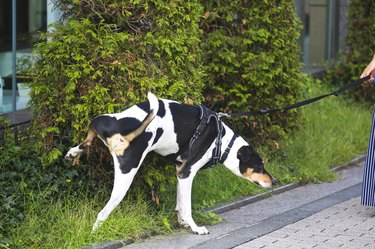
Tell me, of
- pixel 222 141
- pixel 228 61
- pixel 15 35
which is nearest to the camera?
pixel 222 141

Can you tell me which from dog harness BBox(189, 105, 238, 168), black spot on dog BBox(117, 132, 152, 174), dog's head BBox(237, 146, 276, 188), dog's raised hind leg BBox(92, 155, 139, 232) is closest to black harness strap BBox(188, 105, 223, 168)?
dog harness BBox(189, 105, 238, 168)

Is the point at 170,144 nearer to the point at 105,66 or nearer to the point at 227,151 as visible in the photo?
the point at 227,151

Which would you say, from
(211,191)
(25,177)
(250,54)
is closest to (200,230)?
(211,191)

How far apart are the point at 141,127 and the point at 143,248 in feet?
3.10

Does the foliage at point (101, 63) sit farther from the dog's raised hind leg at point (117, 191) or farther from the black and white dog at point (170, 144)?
the dog's raised hind leg at point (117, 191)

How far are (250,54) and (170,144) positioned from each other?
2.44 metres

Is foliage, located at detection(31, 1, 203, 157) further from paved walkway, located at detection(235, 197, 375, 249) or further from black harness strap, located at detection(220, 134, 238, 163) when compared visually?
paved walkway, located at detection(235, 197, 375, 249)

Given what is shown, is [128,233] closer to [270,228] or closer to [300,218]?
[270,228]

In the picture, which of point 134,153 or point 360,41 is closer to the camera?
point 134,153

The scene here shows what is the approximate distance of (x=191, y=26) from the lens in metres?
7.29

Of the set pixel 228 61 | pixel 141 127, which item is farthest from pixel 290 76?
pixel 141 127

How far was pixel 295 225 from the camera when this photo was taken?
7.41 metres

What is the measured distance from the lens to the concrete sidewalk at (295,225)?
6758mm

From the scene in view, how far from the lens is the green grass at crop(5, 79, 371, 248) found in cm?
645
